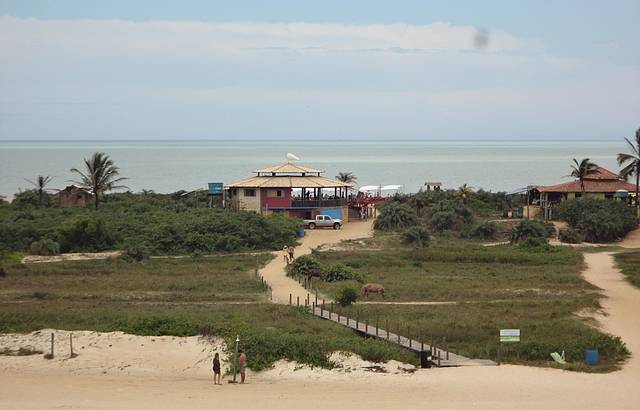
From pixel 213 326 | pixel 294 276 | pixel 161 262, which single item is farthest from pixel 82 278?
pixel 213 326

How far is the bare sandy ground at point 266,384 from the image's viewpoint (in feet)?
65.3

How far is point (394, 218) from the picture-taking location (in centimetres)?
5219

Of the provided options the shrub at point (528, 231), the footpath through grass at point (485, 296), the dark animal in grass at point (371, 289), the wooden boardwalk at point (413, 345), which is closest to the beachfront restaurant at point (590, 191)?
the shrub at point (528, 231)

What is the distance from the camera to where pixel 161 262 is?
40719 millimetres

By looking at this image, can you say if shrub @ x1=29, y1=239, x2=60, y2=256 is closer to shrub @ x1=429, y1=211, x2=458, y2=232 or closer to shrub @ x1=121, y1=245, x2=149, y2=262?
shrub @ x1=121, y1=245, x2=149, y2=262

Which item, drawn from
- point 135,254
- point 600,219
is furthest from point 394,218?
point 135,254

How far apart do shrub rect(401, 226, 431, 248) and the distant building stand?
93.6 ft

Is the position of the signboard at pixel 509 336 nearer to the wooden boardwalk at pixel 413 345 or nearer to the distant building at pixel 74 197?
the wooden boardwalk at pixel 413 345

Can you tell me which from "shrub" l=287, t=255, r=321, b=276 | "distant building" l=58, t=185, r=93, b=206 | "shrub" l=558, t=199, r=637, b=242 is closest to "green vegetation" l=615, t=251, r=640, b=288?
"shrub" l=558, t=199, r=637, b=242

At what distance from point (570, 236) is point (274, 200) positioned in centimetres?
1781

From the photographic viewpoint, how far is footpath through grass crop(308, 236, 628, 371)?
24.1m

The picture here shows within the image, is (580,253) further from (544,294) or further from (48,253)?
(48,253)

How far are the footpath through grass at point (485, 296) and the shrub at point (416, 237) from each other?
21.6 inches

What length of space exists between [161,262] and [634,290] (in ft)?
67.6
